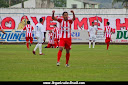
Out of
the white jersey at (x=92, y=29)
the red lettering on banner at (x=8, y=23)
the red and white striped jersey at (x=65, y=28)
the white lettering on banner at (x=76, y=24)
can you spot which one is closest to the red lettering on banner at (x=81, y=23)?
the white lettering on banner at (x=76, y=24)

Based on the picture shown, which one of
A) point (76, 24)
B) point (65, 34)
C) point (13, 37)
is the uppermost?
point (65, 34)

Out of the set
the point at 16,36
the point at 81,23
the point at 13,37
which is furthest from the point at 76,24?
the point at 13,37

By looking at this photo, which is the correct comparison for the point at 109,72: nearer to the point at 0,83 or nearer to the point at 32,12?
the point at 0,83

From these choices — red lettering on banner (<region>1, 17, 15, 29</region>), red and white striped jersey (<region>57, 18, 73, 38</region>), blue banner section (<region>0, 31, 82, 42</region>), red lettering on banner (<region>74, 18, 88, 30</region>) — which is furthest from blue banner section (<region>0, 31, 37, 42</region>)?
red and white striped jersey (<region>57, 18, 73, 38</region>)

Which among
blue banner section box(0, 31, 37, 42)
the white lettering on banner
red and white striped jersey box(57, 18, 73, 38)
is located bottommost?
blue banner section box(0, 31, 37, 42)

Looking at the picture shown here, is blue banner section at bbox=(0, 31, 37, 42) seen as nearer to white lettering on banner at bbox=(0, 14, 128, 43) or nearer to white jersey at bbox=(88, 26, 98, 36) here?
white lettering on banner at bbox=(0, 14, 128, 43)

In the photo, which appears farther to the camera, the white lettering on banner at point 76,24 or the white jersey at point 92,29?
the white lettering on banner at point 76,24

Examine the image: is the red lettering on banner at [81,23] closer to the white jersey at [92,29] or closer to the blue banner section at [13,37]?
the blue banner section at [13,37]

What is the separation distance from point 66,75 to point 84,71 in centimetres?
157

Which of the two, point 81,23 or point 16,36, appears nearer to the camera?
point 16,36

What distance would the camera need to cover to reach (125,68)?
17.7m

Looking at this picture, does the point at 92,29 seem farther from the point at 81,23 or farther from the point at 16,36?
the point at 16,36

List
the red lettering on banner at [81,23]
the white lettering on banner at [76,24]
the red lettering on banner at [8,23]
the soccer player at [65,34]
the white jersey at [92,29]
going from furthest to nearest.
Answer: the red lettering on banner at [81,23]
the red lettering on banner at [8,23]
the white lettering on banner at [76,24]
the white jersey at [92,29]
the soccer player at [65,34]

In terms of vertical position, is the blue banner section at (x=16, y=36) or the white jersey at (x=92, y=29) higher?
the white jersey at (x=92, y=29)
